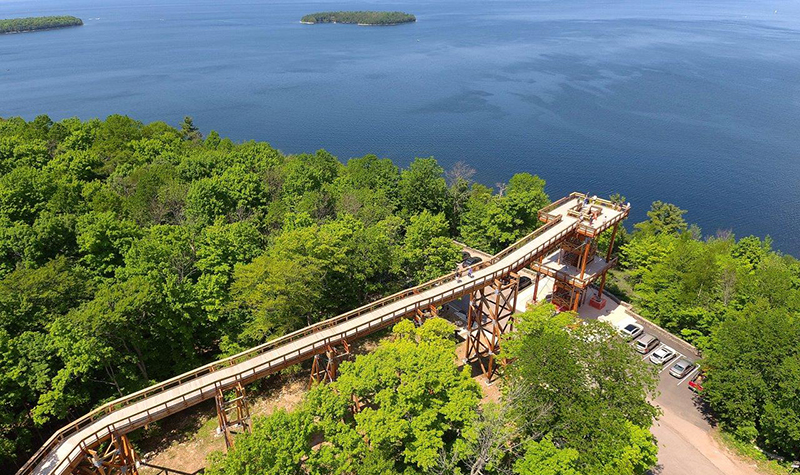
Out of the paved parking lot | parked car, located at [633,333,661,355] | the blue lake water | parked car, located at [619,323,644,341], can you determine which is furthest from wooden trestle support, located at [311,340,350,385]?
the blue lake water

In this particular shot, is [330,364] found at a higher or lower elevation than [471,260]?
higher

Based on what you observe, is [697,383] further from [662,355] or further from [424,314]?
[424,314]

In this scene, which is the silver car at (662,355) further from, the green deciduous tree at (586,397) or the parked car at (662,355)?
the green deciduous tree at (586,397)

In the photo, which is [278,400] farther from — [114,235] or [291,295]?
[114,235]

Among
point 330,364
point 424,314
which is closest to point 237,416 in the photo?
point 330,364


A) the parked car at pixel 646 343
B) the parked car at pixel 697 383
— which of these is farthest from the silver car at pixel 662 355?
the parked car at pixel 697 383
